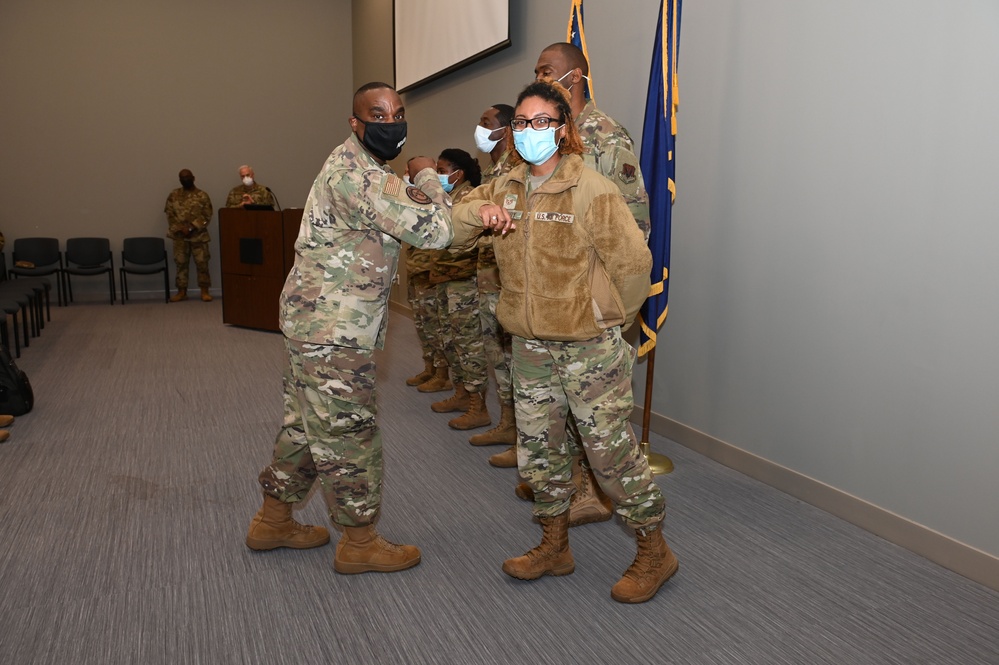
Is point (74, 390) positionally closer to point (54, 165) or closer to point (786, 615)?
point (786, 615)

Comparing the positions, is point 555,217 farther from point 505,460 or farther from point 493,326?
point 505,460

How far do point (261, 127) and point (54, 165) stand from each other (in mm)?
2434

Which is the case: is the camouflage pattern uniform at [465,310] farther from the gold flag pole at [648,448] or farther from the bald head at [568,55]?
the bald head at [568,55]

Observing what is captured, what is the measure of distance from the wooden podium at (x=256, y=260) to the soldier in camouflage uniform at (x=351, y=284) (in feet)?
15.3

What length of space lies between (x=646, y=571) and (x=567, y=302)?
0.90 metres

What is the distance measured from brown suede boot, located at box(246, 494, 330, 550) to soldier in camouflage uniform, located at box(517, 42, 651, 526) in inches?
36.3

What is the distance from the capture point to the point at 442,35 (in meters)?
6.58

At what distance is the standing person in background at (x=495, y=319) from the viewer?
330 centimetres

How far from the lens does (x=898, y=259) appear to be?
9.05 feet

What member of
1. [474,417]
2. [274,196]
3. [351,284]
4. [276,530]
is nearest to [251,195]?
[274,196]

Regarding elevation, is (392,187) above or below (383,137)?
below

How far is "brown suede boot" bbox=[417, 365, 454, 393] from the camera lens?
4996mm

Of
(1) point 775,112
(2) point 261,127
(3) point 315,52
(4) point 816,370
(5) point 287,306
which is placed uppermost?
(3) point 315,52

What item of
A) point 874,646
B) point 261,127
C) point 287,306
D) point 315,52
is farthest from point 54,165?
point 874,646
